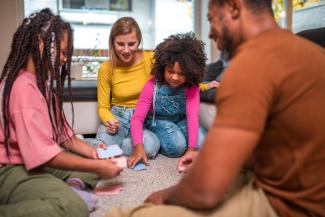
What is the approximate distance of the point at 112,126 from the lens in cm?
179

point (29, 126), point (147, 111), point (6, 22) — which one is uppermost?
point (6, 22)

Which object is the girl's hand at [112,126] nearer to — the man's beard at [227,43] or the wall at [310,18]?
the man's beard at [227,43]

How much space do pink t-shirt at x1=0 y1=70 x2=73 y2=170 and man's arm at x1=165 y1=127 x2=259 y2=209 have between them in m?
0.52

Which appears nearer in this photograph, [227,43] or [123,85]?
[227,43]

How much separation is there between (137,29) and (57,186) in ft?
3.58

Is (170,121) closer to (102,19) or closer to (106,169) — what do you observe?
(106,169)

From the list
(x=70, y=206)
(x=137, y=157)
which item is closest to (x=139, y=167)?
(x=137, y=157)

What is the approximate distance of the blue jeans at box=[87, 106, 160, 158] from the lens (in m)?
1.77

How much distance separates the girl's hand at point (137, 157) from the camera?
5.21 feet

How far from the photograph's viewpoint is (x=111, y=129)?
70.9 inches

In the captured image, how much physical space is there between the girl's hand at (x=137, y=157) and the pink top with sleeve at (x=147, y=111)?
50mm

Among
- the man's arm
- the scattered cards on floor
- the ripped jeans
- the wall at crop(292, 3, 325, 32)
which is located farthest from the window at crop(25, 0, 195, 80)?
the man's arm

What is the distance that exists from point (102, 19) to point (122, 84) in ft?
3.99

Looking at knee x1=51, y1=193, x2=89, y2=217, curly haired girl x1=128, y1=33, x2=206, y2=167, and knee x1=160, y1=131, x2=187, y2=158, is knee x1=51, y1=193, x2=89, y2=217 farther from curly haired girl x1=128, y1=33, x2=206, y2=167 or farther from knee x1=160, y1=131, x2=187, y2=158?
knee x1=160, y1=131, x2=187, y2=158
